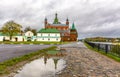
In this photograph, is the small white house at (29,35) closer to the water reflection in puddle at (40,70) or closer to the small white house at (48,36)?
the small white house at (48,36)

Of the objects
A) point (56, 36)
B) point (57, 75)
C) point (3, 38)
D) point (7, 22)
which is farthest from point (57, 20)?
point (57, 75)

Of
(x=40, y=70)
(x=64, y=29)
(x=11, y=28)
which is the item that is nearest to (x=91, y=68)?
(x=40, y=70)

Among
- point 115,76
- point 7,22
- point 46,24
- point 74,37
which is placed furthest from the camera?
point 46,24

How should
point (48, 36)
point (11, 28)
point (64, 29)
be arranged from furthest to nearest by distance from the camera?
point (64, 29) → point (48, 36) → point (11, 28)

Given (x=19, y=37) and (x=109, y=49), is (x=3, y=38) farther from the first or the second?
(x=109, y=49)

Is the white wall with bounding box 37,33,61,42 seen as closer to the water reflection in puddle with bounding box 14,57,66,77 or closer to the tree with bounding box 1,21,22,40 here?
the tree with bounding box 1,21,22,40

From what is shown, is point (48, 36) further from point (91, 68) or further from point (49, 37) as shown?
point (91, 68)

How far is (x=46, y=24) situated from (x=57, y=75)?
154 m

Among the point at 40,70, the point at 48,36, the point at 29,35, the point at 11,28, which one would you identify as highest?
the point at 11,28

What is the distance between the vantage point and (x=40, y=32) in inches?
5246

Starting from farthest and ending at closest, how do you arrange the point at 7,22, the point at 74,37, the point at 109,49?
the point at 74,37 → the point at 7,22 → the point at 109,49

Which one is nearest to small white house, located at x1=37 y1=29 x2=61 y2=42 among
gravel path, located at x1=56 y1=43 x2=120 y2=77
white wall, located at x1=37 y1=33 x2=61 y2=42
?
white wall, located at x1=37 y1=33 x2=61 y2=42

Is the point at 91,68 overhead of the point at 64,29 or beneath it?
beneath

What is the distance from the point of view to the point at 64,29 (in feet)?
517
